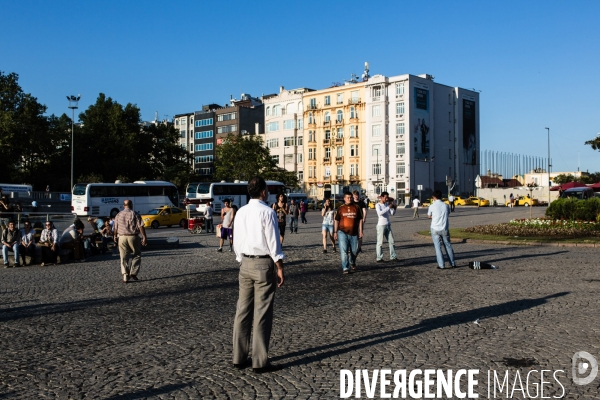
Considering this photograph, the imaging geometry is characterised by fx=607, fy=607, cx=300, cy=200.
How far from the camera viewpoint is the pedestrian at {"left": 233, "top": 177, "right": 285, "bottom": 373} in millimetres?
5836

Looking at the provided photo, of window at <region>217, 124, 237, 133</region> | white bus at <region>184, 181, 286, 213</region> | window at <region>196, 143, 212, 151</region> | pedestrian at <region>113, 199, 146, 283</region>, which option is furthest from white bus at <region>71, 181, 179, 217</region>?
window at <region>196, 143, 212, 151</region>

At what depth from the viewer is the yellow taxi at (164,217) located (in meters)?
40.4

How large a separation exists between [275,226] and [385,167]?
8396 centimetres

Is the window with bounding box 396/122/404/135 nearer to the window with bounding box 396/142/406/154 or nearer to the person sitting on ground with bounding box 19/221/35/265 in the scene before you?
the window with bounding box 396/142/406/154

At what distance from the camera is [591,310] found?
28.6 ft

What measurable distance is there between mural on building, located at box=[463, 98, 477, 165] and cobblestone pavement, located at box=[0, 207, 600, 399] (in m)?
86.5

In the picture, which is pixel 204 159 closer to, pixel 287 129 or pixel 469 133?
pixel 287 129

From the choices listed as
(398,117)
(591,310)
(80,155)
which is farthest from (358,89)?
(591,310)

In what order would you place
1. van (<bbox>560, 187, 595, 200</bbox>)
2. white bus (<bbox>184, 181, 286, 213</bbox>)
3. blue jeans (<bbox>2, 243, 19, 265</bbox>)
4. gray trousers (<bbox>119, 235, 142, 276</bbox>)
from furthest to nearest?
white bus (<bbox>184, 181, 286, 213</bbox>)
van (<bbox>560, 187, 595, 200</bbox>)
blue jeans (<bbox>2, 243, 19, 265</bbox>)
gray trousers (<bbox>119, 235, 142, 276</bbox>)

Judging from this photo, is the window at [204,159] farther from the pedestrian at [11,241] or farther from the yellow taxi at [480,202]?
the pedestrian at [11,241]

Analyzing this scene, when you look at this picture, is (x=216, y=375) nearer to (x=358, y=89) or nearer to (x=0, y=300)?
(x=0, y=300)

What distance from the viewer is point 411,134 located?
86.9 meters

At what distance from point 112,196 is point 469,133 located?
64807 mm

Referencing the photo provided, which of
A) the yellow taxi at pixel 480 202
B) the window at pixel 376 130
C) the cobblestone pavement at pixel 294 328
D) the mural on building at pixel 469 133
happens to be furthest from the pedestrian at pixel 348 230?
the mural on building at pixel 469 133
